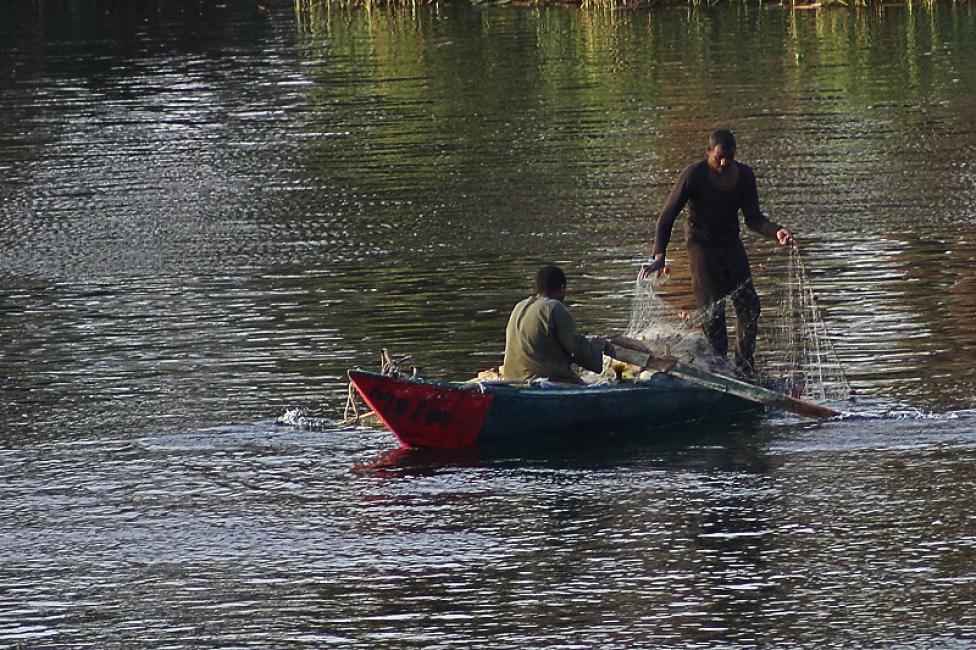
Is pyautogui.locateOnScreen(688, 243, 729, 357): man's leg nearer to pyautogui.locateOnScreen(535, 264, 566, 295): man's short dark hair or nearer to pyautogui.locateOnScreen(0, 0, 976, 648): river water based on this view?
pyautogui.locateOnScreen(0, 0, 976, 648): river water

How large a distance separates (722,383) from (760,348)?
2351 millimetres

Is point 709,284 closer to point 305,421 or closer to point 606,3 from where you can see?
point 305,421

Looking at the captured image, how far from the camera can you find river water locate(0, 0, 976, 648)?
9273 mm

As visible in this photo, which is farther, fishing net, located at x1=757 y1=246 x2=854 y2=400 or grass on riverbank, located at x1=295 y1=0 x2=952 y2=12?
grass on riverbank, located at x1=295 y1=0 x2=952 y2=12

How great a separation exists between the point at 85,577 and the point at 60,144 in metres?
19.2

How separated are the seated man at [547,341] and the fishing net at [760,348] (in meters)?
0.82

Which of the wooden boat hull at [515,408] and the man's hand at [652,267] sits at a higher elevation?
the man's hand at [652,267]

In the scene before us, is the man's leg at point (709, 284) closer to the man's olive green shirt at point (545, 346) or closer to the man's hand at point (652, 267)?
the man's hand at point (652, 267)

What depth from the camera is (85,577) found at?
9.75 metres

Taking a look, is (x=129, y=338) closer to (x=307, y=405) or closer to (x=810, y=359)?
(x=307, y=405)

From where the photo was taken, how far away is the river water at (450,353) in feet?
30.4

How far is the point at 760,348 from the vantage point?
47.7 ft

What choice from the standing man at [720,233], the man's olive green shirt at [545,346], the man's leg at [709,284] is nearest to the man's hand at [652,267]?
the standing man at [720,233]

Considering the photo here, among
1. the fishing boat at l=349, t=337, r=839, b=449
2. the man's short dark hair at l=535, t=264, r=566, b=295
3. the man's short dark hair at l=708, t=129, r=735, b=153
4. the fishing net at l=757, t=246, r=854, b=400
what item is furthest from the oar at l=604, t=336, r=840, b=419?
the man's short dark hair at l=708, t=129, r=735, b=153
